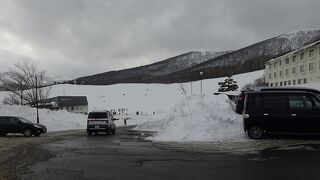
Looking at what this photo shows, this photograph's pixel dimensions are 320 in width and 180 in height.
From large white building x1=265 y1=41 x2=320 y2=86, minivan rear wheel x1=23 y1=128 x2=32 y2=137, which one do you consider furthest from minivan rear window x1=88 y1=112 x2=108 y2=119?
large white building x1=265 y1=41 x2=320 y2=86

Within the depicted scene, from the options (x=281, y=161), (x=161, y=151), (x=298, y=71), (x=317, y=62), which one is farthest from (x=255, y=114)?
(x=298, y=71)

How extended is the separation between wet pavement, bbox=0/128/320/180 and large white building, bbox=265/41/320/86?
81688 millimetres

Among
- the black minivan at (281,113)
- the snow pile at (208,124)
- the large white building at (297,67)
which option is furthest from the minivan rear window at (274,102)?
the large white building at (297,67)

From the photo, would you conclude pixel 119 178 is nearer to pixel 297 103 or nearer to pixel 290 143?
pixel 290 143

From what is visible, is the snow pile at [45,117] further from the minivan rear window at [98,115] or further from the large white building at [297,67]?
the large white building at [297,67]

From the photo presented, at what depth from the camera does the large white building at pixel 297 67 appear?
98250 millimetres

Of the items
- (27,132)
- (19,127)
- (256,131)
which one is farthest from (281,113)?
(19,127)

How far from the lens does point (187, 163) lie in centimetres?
1380

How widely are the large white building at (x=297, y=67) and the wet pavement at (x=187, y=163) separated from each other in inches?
3216

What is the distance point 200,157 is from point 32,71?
7335cm

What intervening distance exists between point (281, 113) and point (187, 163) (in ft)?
24.6

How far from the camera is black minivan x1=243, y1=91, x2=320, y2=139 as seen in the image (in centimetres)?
1956

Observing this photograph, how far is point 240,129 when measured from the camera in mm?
22453

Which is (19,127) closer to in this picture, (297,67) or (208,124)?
(208,124)
